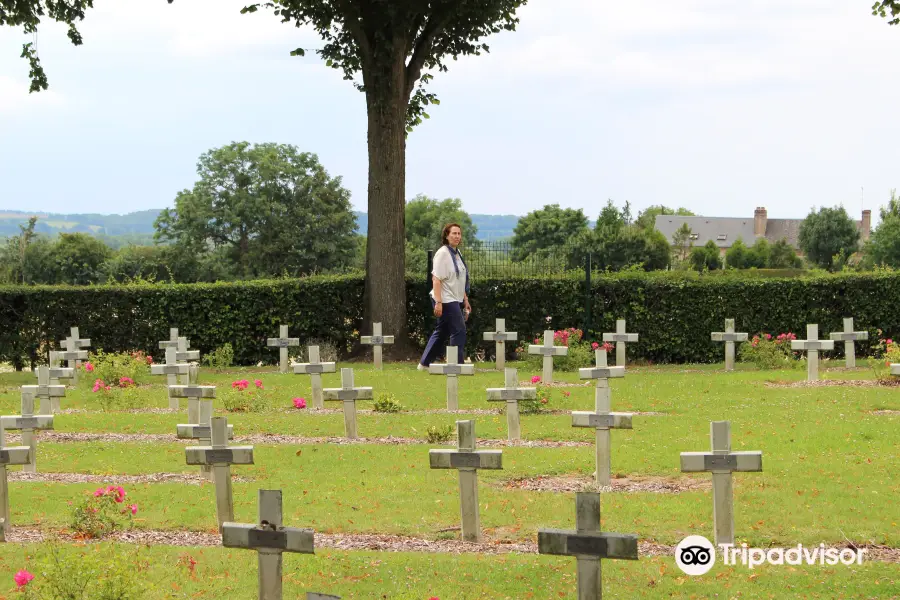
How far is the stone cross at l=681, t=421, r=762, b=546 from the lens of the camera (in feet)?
27.2

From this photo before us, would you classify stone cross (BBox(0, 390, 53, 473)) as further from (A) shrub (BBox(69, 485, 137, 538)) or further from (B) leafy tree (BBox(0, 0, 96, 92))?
(B) leafy tree (BBox(0, 0, 96, 92))

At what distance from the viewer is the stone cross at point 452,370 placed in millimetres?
15719

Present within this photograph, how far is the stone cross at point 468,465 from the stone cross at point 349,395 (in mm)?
4806

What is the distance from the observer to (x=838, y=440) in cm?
1268

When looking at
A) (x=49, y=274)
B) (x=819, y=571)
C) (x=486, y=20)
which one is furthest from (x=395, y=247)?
(x=49, y=274)

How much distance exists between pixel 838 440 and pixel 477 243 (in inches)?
529

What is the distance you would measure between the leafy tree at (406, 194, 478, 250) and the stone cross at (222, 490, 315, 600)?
10409 centimetres

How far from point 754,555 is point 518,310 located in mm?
16473

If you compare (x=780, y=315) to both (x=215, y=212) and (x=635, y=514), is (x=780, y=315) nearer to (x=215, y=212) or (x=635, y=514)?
(x=635, y=514)

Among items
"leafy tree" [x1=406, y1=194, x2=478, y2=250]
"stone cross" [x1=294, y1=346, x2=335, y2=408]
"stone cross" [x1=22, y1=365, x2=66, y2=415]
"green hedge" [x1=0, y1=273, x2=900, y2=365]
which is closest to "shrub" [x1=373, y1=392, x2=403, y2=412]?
"stone cross" [x1=294, y1=346, x2=335, y2=408]

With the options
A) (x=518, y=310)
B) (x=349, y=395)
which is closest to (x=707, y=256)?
(x=518, y=310)

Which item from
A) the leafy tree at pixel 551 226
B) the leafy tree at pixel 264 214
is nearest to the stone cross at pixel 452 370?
the leafy tree at pixel 264 214

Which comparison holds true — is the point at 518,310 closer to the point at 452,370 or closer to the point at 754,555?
the point at 452,370

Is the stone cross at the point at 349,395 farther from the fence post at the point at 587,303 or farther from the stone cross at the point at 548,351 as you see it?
the fence post at the point at 587,303
